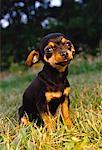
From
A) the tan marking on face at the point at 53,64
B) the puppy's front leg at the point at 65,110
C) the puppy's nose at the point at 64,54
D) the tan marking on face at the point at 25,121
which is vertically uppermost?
the puppy's nose at the point at 64,54

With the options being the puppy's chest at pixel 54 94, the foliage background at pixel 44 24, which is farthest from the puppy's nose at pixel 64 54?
the foliage background at pixel 44 24

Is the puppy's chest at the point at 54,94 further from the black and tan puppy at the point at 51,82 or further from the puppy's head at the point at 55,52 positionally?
the puppy's head at the point at 55,52

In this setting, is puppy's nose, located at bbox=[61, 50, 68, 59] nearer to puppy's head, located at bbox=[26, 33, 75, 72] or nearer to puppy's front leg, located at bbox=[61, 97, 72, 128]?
puppy's head, located at bbox=[26, 33, 75, 72]

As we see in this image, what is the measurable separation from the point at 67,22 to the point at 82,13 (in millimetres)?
568

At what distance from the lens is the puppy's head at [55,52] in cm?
405

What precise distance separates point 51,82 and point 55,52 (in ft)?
1.17

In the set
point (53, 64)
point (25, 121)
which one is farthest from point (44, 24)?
point (53, 64)

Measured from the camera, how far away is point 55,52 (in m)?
4.09

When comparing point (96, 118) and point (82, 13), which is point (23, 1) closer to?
point (82, 13)

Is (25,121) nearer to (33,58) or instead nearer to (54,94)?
(54,94)

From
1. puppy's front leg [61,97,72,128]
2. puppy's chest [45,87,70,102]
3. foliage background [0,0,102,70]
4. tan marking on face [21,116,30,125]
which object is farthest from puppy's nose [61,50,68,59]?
foliage background [0,0,102,70]

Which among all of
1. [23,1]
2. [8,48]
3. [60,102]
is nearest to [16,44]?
[8,48]

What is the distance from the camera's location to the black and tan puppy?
4.15 meters

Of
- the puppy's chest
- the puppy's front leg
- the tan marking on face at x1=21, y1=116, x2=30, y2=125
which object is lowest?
the tan marking on face at x1=21, y1=116, x2=30, y2=125
